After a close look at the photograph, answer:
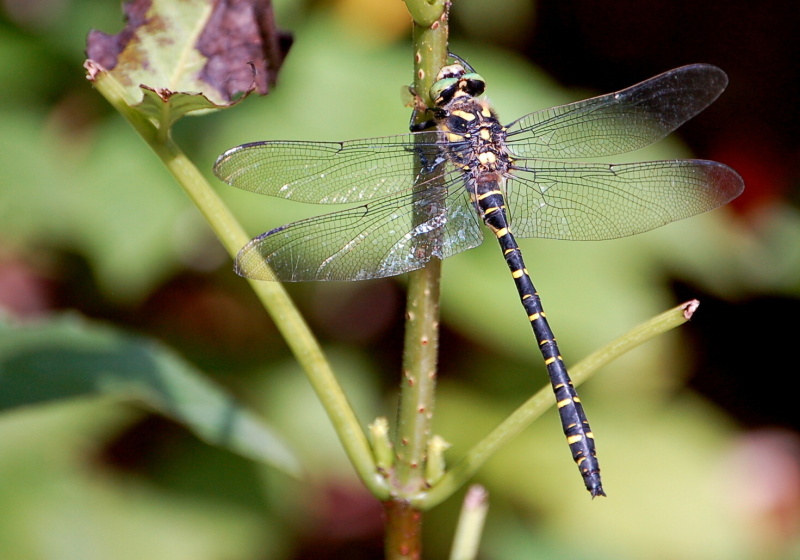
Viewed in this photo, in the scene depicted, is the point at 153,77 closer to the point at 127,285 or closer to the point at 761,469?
the point at 127,285

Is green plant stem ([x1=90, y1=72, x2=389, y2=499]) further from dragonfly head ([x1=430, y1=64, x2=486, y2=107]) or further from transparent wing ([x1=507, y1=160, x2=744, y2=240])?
transparent wing ([x1=507, y1=160, x2=744, y2=240])

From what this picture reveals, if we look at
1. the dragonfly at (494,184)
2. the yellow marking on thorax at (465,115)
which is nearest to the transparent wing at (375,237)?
the dragonfly at (494,184)

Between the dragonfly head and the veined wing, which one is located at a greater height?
the dragonfly head

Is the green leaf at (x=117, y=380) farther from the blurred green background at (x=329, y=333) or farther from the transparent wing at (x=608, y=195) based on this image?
the blurred green background at (x=329, y=333)

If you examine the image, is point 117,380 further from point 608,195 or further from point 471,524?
point 608,195

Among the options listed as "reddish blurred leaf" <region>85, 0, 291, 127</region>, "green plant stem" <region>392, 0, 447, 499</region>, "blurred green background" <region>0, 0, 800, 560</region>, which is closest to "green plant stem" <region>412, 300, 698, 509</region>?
"green plant stem" <region>392, 0, 447, 499</region>
